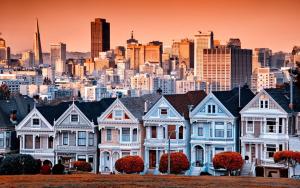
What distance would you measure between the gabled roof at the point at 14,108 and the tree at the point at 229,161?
16.2 m

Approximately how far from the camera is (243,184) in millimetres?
39312

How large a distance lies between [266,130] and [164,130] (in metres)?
6.74

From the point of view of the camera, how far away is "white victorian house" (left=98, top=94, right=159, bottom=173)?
190 ft

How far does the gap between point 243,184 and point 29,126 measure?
2435cm

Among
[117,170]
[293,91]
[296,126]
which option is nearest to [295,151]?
[296,126]

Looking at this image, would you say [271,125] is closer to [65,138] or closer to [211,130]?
[211,130]

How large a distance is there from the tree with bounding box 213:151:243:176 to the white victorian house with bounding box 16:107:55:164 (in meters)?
12.2

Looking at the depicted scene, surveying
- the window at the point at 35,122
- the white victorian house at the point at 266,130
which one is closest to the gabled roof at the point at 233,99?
→ the white victorian house at the point at 266,130

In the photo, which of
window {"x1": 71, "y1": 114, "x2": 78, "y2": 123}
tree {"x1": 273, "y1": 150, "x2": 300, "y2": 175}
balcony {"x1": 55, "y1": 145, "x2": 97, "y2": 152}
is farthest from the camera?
window {"x1": 71, "y1": 114, "x2": 78, "y2": 123}

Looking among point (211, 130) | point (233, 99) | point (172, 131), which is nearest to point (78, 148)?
point (172, 131)

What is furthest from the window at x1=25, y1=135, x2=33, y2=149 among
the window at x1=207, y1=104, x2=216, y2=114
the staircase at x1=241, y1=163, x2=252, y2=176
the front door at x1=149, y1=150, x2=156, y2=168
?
the staircase at x1=241, y1=163, x2=252, y2=176

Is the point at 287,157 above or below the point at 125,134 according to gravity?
below

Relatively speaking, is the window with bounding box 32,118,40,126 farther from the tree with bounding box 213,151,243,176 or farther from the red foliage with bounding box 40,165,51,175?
the tree with bounding box 213,151,243,176

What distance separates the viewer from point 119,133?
5841 centimetres
